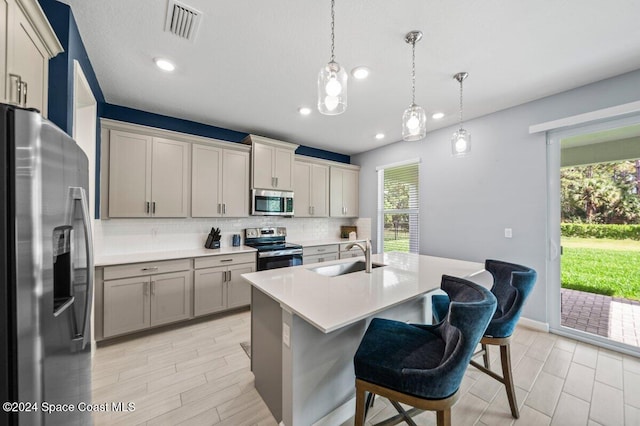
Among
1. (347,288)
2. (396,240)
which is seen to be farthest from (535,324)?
(347,288)

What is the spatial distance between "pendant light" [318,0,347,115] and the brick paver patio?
3388 millimetres

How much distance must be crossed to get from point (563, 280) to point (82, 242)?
14.2 ft

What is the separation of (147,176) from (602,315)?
5520 millimetres

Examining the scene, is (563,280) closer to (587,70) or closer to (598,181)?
(598,181)

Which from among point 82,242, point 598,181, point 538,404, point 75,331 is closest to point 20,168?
point 82,242

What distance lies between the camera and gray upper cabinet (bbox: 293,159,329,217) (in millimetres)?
4484

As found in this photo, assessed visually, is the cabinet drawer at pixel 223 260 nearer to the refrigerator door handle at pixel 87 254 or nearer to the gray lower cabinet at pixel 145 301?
the gray lower cabinet at pixel 145 301

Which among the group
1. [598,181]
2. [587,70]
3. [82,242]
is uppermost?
[587,70]

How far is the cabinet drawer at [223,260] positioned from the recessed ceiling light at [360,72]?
8.51 ft

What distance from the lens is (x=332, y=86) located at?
156cm

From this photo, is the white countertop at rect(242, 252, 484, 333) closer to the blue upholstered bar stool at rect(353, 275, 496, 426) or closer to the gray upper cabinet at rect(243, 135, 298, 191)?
the blue upholstered bar stool at rect(353, 275, 496, 426)

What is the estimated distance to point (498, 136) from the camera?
3186 mm

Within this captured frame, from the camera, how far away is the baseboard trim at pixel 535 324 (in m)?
2.84

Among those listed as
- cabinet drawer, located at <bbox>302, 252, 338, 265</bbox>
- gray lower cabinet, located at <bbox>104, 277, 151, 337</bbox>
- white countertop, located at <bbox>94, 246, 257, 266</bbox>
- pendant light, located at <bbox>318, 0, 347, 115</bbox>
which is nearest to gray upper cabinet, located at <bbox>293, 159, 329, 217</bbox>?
cabinet drawer, located at <bbox>302, 252, 338, 265</bbox>
